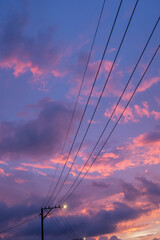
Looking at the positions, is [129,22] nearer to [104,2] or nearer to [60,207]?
[104,2]

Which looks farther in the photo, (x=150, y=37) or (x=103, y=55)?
(x=103, y=55)

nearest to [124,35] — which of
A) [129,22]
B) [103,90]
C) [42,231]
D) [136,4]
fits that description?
[129,22]

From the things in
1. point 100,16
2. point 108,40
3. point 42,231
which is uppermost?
point 100,16

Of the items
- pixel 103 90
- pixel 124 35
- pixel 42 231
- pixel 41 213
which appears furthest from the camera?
pixel 41 213

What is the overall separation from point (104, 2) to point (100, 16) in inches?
21.3

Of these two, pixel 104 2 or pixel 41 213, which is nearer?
pixel 104 2

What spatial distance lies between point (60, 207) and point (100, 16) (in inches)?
1309

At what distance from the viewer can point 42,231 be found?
33812 millimetres

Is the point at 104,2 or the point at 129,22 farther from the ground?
the point at 104,2

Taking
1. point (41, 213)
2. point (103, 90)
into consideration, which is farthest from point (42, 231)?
point (103, 90)

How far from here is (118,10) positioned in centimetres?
859

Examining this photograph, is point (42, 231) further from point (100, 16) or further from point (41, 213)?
point (100, 16)

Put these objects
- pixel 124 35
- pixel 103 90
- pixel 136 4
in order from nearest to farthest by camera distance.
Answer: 1. pixel 136 4
2. pixel 124 35
3. pixel 103 90

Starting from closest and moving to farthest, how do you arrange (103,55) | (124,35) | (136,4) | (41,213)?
(136,4)
(124,35)
(103,55)
(41,213)
